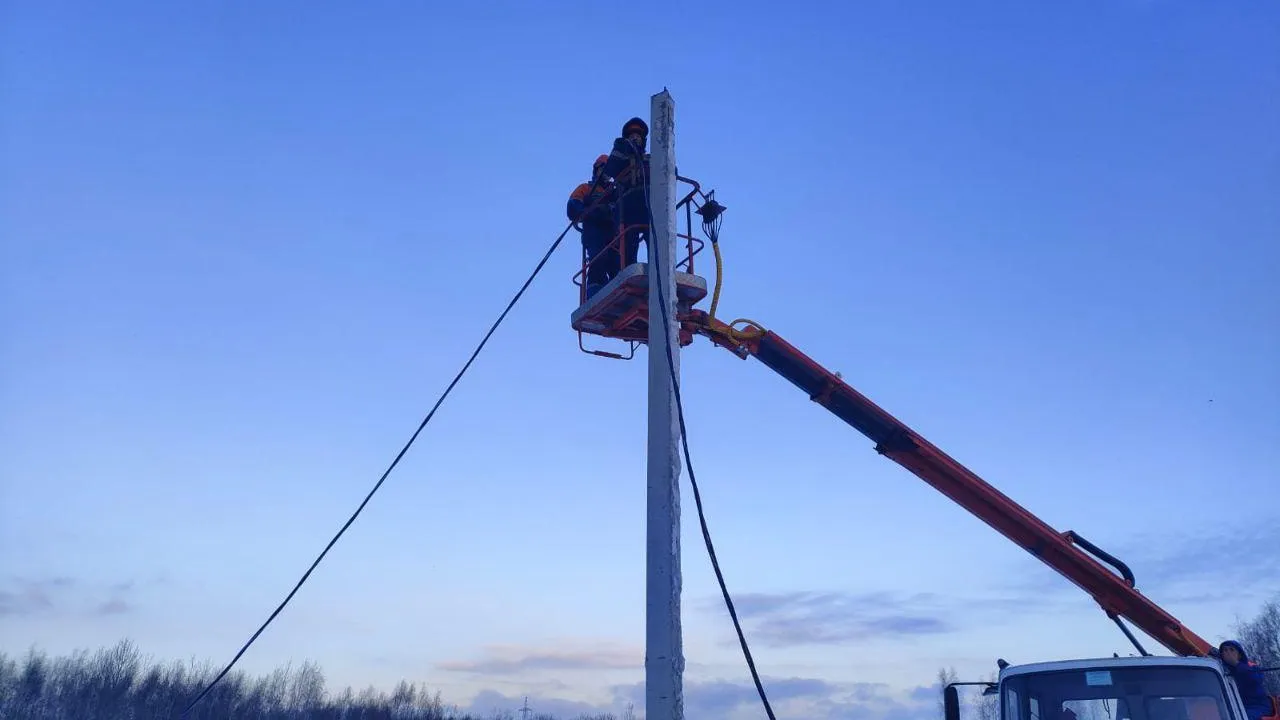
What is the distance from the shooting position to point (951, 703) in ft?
27.8

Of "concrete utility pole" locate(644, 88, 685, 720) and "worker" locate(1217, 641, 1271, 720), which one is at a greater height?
"concrete utility pole" locate(644, 88, 685, 720)

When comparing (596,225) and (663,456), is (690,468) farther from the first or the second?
(596,225)

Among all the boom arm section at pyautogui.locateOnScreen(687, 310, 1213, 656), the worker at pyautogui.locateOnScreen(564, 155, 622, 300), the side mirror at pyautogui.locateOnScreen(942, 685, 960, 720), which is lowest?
the side mirror at pyautogui.locateOnScreen(942, 685, 960, 720)

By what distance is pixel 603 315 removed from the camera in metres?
12.0

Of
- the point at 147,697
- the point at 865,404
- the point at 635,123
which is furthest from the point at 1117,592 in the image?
the point at 147,697

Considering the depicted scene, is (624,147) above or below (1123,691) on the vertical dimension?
above

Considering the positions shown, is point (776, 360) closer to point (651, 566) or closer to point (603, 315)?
point (603, 315)

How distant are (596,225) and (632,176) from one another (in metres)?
1.26

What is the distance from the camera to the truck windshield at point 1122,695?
7.65 metres

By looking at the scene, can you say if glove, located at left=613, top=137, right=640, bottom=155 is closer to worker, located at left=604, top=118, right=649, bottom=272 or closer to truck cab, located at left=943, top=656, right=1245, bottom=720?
worker, located at left=604, top=118, right=649, bottom=272

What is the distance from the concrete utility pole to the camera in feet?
28.9

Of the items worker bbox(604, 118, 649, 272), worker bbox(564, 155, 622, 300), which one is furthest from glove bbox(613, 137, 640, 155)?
worker bbox(564, 155, 622, 300)

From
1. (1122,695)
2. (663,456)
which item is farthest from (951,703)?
(663,456)

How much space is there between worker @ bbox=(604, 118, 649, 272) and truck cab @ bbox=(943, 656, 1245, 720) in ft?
21.9
